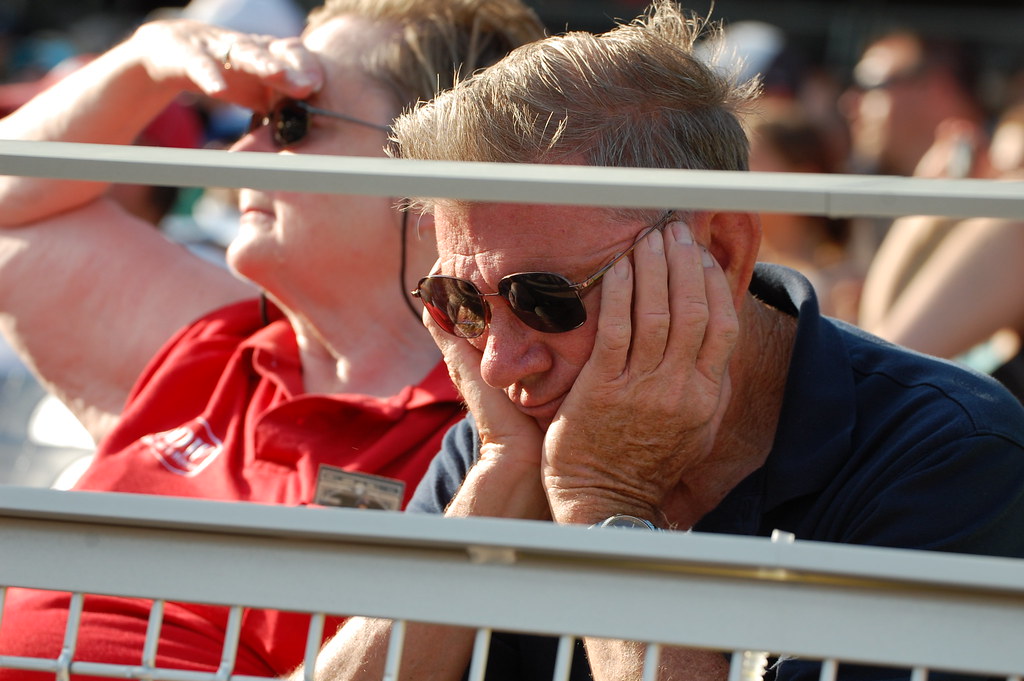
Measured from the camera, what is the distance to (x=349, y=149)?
8.05ft

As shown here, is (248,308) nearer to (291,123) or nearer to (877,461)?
(291,123)

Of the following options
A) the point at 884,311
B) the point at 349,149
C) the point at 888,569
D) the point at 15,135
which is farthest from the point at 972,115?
the point at 888,569

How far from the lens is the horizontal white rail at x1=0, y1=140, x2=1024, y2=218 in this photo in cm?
103

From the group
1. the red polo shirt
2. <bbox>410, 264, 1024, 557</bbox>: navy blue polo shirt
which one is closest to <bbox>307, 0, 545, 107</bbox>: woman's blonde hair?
the red polo shirt

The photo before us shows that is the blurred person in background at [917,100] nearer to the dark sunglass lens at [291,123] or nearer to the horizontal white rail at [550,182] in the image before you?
the dark sunglass lens at [291,123]

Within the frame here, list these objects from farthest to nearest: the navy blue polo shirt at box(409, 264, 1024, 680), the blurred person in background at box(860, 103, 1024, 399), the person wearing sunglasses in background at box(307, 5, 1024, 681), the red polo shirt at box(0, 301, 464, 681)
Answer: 1. the blurred person in background at box(860, 103, 1024, 399)
2. the red polo shirt at box(0, 301, 464, 681)
3. the person wearing sunglasses in background at box(307, 5, 1024, 681)
4. the navy blue polo shirt at box(409, 264, 1024, 680)

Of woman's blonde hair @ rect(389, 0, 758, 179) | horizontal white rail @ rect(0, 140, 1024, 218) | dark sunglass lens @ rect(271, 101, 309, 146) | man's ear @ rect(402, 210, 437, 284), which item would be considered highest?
dark sunglass lens @ rect(271, 101, 309, 146)

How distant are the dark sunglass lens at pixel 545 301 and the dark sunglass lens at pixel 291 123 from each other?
904 millimetres

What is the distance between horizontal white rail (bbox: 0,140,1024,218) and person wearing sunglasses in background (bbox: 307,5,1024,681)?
60cm

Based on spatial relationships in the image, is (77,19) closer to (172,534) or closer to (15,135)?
(15,135)

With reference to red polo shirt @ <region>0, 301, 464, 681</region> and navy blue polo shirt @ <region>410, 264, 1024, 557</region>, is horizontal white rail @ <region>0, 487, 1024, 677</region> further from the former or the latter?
red polo shirt @ <region>0, 301, 464, 681</region>

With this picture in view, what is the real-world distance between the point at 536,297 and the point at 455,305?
165 millimetres

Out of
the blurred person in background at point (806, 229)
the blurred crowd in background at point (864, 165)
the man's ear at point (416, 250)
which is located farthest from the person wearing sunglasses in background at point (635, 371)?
the blurred person in background at point (806, 229)

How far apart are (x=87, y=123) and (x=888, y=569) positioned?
92.7 inches
